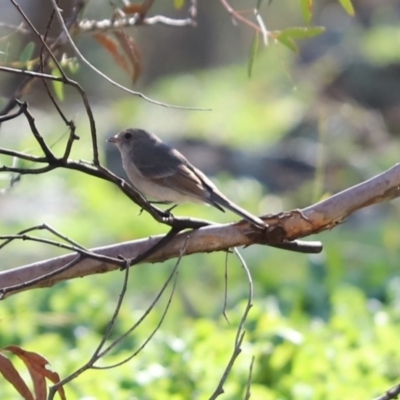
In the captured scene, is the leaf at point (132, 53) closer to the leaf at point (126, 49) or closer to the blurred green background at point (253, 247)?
the leaf at point (126, 49)

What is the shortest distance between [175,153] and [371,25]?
15.4 m

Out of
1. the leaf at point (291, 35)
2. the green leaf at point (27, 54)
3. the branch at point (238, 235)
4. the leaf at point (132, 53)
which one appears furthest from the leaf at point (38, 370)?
the leaf at point (291, 35)

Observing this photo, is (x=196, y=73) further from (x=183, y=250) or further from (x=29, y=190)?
(x=183, y=250)

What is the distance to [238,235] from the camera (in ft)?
8.74

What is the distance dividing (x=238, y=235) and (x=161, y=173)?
138 centimetres

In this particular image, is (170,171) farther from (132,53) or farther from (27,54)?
(27,54)

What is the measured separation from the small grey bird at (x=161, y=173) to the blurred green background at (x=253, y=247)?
0.51 metres

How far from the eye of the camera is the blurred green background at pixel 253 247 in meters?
3.69

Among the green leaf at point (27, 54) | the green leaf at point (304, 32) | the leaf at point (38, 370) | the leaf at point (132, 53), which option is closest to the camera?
the leaf at point (38, 370)

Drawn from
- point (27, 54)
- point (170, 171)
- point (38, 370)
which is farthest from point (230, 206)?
point (38, 370)

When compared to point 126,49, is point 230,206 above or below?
below

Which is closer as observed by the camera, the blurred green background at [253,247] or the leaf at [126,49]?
the leaf at [126,49]

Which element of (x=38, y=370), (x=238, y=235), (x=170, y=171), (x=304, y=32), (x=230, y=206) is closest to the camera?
(x=38, y=370)

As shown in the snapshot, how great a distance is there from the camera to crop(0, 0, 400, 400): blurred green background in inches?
145
